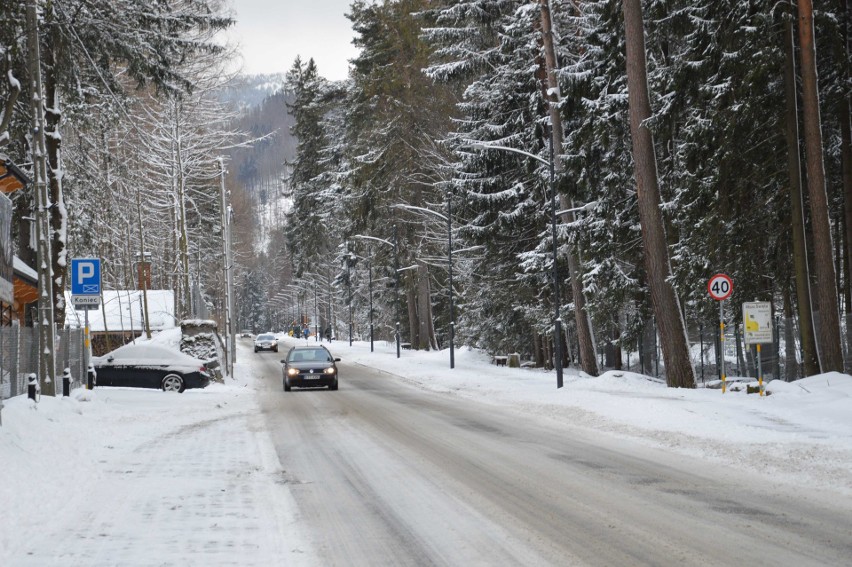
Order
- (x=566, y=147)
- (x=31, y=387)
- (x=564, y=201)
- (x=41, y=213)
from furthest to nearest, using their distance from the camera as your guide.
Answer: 1. (x=564, y=201)
2. (x=566, y=147)
3. (x=41, y=213)
4. (x=31, y=387)

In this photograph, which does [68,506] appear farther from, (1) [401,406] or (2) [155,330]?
(2) [155,330]

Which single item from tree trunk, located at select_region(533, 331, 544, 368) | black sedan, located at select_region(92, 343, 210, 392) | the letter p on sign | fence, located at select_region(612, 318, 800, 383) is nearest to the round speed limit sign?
fence, located at select_region(612, 318, 800, 383)

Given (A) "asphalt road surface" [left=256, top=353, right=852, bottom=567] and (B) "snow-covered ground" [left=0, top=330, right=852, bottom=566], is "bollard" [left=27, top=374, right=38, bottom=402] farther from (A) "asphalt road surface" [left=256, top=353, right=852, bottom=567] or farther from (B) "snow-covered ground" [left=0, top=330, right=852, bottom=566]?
(A) "asphalt road surface" [left=256, top=353, right=852, bottom=567]

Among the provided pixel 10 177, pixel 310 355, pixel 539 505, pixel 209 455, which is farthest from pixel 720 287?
pixel 10 177

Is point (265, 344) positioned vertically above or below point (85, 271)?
below

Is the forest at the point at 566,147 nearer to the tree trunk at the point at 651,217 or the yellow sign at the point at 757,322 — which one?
the tree trunk at the point at 651,217

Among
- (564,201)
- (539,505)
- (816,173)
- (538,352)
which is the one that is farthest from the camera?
(538,352)

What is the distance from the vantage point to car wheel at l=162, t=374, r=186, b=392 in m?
26.6

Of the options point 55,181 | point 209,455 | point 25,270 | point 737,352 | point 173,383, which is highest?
point 55,181

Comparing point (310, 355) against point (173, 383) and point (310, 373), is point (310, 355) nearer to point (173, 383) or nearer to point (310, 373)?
point (310, 373)

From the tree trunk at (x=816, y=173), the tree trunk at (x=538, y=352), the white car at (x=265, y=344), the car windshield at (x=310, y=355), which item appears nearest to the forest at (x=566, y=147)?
the tree trunk at (x=816, y=173)

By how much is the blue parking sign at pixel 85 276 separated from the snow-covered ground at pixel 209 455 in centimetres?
259

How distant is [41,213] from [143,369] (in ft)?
32.7

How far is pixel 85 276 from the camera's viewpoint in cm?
1930
